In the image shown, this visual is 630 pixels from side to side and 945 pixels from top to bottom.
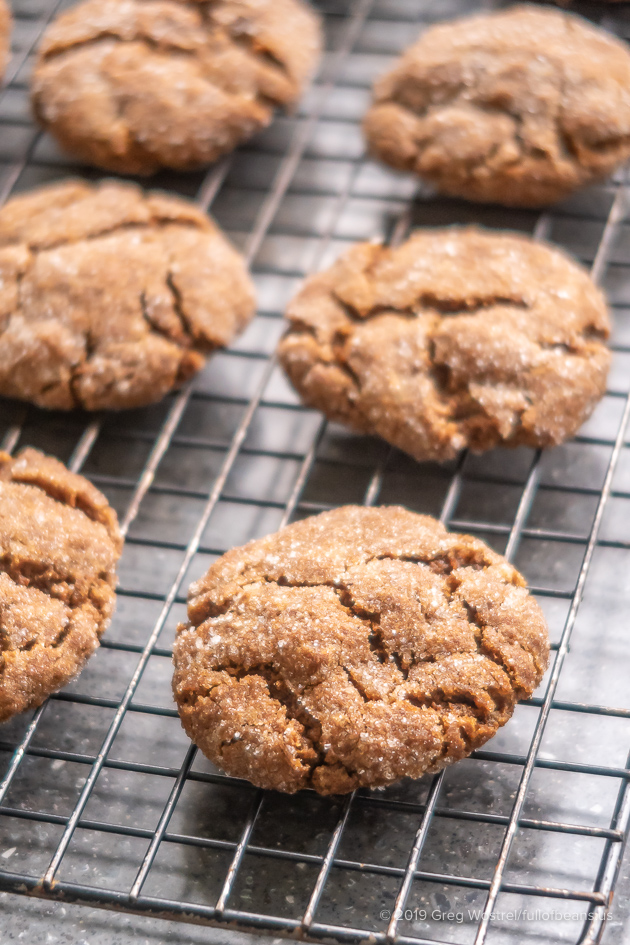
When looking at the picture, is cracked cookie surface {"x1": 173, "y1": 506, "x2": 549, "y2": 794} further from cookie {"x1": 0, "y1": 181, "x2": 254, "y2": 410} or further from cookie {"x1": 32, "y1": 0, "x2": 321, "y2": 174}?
cookie {"x1": 32, "y1": 0, "x2": 321, "y2": 174}

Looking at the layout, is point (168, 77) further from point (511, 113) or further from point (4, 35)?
point (511, 113)

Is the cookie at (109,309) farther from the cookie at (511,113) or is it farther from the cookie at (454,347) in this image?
the cookie at (511,113)

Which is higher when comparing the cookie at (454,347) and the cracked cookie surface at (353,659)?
the cookie at (454,347)

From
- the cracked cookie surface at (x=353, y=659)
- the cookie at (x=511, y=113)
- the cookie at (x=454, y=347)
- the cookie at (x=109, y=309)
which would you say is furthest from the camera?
the cookie at (x=511, y=113)

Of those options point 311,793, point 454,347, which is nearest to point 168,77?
point 454,347

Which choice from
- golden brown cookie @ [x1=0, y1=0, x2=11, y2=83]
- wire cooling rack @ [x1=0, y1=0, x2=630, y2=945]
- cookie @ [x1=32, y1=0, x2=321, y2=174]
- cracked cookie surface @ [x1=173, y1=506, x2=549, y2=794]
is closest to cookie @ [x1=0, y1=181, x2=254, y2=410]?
wire cooling rack @ [x1=0, y1=0, x2=630, y2=945]

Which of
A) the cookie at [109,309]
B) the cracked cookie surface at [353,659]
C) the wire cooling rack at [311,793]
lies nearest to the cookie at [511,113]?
the wire cooling rack at [311,793]
